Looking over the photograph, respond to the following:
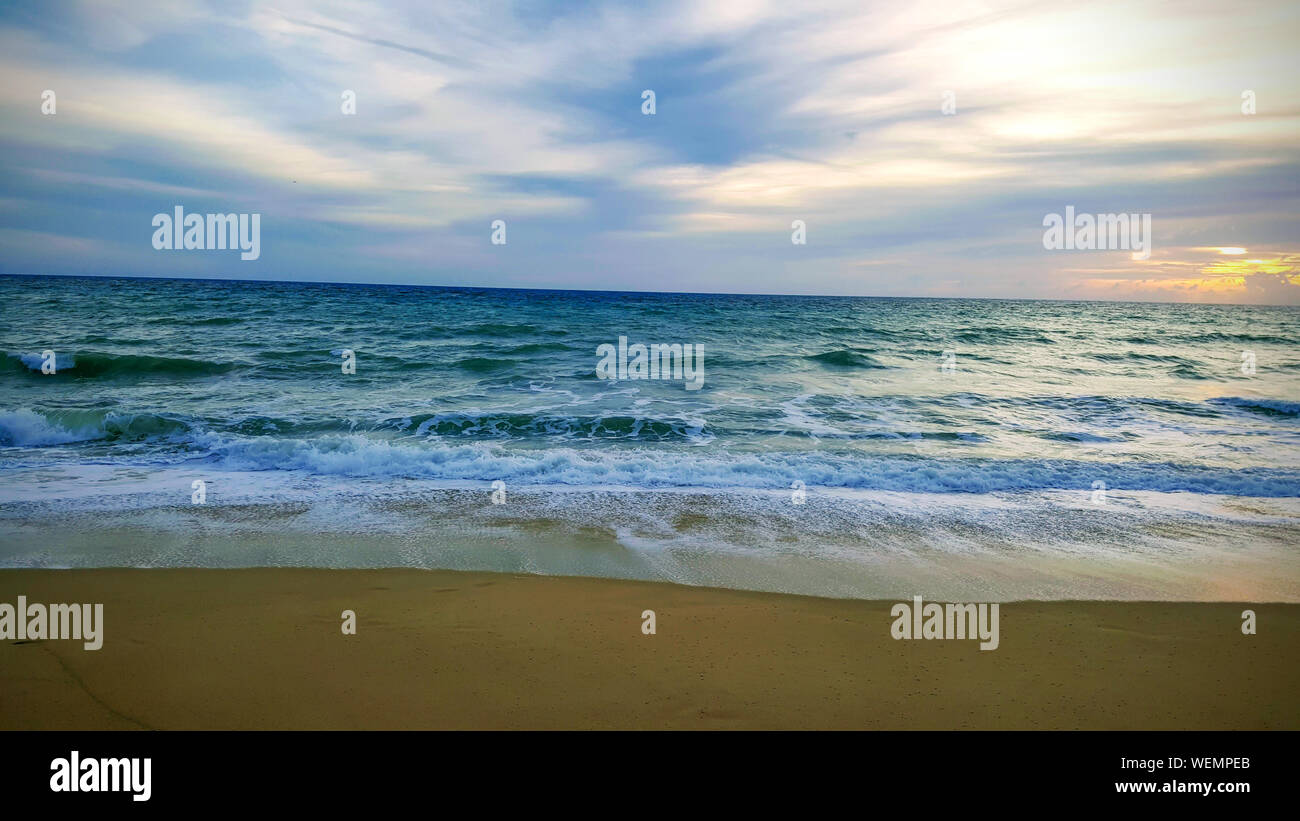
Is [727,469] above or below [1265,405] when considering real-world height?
below

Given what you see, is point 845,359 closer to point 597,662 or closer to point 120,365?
point 597,662

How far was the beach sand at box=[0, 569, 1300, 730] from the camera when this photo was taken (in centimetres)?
414

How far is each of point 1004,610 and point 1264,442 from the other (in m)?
12.6

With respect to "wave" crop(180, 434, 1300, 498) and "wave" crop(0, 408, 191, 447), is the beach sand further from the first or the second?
"wave" crop(0, 408, 191, 447)

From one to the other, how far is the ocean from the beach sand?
0.65 m

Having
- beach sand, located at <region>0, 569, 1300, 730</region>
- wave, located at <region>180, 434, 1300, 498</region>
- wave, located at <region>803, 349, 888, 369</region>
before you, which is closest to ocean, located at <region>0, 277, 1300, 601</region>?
wave, located at <region>180, 434, 1300, 498</region>

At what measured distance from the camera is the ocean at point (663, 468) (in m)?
6.96

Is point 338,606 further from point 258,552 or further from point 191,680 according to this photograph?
point 258,552

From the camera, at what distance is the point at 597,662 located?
15.6 ft

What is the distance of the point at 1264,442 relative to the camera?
1377 centimetres

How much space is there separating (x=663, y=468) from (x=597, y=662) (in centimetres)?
615

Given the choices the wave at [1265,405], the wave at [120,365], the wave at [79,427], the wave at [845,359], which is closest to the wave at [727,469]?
the wave at [79,427]

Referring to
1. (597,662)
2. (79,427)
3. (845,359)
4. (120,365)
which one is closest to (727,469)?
(597,662)

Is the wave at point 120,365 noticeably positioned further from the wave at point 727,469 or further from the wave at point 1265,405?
the wave at point 1265,405
